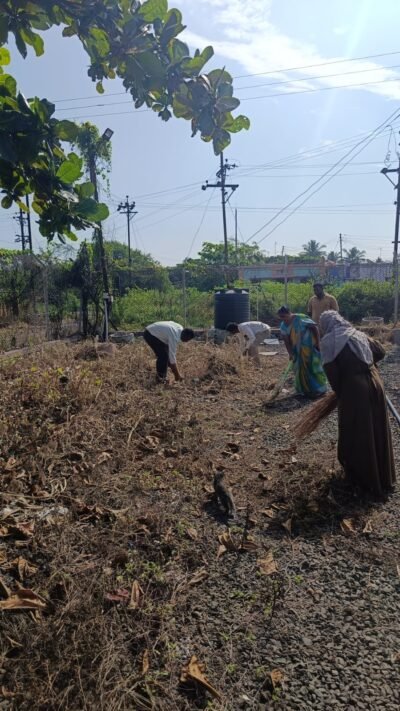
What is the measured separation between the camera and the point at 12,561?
117 inches

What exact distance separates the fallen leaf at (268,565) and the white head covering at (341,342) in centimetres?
169

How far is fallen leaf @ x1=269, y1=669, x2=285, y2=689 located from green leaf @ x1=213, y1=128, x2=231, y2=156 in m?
2.23

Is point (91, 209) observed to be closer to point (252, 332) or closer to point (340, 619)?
point (340, 619)

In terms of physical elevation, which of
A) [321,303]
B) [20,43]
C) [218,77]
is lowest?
[321,303]

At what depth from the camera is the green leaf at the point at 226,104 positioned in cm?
216

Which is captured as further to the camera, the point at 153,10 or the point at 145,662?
the point at 145,662

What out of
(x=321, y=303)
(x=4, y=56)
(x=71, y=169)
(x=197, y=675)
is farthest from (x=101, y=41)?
(x=321, y=303)

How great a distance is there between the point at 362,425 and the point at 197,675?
8.07 ft

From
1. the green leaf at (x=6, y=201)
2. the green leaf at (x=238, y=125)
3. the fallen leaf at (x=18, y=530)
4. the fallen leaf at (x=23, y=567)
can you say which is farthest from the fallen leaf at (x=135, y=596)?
the green leaf at (x=238, y=125)

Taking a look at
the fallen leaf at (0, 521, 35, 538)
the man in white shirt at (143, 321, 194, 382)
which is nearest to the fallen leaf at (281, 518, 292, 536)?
the fallen leaf at (0, 521, 35, 538)

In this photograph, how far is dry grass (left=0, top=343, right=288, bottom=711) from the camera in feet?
7.30

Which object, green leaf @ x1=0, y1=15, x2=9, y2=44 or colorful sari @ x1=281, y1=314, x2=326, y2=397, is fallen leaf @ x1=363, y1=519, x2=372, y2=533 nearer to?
green leaf @ x1=0, y1=15, x2=9, y2=44

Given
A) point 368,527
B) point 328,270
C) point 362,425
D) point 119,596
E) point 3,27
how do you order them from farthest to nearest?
point 328,270 < point 362,425 < point 368,527 < point 119,596 < point 3,27

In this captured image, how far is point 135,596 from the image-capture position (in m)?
2.74
